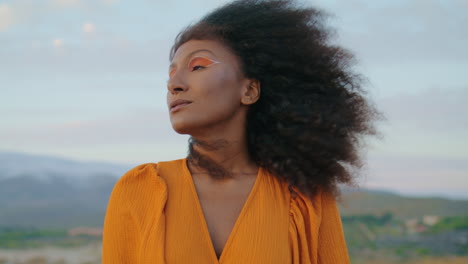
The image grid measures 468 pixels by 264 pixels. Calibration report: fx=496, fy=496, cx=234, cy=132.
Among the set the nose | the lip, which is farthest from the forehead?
the lip

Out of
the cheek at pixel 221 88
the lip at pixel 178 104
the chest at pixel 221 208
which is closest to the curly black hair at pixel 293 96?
the cheek at pixel 221 88

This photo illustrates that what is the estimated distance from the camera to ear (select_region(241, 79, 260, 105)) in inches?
97.0

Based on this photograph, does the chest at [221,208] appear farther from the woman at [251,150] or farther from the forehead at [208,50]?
the forehead at [208,50]

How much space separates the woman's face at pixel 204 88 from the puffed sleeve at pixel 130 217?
327 millimetres

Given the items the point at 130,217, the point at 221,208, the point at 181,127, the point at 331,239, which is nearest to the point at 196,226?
the point at 221,208

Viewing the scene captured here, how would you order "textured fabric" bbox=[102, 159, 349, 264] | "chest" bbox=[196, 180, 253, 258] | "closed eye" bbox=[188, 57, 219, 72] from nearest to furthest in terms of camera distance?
"textured fabric" bbox=[102, 159, 349, 264]
"chest" bbox=[196, 180, 253, 258]
"closed eye" bbox=[188, 57, 219, 72]

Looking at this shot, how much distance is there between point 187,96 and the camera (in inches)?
91.5

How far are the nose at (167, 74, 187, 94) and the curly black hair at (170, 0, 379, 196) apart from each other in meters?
0.28

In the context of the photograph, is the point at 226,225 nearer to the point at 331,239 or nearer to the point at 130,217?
the point at 130,217

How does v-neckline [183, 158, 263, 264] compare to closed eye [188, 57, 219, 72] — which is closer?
v-neckline [183, 158, 263, 264]

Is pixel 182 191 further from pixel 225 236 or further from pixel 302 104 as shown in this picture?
pixel 302 104

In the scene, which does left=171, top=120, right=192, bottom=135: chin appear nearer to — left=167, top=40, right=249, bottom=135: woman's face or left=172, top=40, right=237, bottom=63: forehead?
left=167, top=40, right=249, bottom=135: woman's face

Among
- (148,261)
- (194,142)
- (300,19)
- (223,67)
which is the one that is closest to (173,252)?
(148,261)

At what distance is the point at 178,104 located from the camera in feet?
7.73
